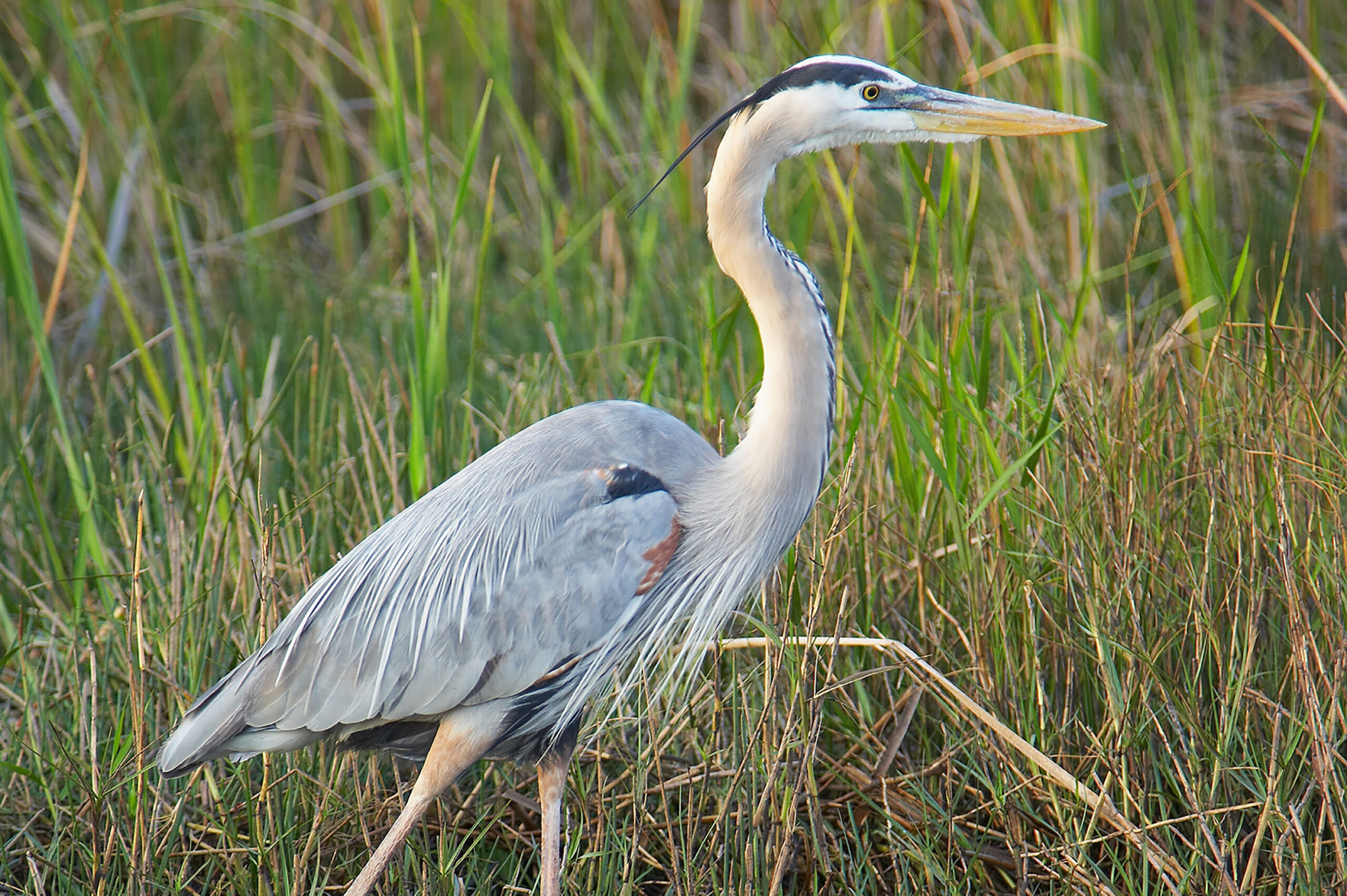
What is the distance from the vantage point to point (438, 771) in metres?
2.28

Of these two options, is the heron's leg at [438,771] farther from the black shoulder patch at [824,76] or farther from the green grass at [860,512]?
the black shoulder patch at [824,76]

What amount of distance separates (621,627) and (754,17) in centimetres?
335

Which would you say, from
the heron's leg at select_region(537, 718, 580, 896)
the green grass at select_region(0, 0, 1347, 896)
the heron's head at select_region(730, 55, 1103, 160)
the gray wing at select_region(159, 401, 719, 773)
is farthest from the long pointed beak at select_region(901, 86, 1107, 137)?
the heron's leg at select_region(537, 718, 580, 896)

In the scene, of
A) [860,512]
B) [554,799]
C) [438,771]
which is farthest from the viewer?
[860,512]

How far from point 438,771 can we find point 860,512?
998 mm

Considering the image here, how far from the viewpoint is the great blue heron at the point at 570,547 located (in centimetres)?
230

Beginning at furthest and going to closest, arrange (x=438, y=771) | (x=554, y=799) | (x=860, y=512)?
(x=860, y=512), (x=554, y=799), (x=438, y=771)

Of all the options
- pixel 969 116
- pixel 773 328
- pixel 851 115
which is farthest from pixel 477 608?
pixel 969 116

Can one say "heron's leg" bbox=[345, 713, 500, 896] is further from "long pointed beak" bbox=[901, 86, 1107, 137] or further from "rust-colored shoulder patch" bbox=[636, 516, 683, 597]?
"long pointed beak" bbox=[901, 86, 1107, 137]

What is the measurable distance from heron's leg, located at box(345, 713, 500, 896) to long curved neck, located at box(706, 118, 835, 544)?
2.12 ft

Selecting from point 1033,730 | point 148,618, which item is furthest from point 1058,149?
point 148,618

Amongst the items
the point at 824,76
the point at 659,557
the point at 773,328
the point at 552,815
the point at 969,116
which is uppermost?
the point at 824,76

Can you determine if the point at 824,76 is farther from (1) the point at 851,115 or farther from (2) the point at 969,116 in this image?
(2) the point at 969,116

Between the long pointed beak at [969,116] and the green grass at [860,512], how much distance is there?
21 centimetres
